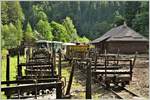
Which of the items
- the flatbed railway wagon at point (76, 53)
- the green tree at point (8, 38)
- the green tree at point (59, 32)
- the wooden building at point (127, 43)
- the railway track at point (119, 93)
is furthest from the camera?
the green tree at point (59, 32)

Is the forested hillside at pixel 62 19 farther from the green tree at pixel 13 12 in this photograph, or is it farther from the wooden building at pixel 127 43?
the wooden building at pixel 127 43

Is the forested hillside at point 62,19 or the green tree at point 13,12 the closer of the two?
the forested hillside at point 62,19

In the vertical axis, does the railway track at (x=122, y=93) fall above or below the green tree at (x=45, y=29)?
below

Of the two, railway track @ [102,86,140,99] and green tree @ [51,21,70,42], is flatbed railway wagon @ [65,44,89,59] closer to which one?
railway track @ [102,86,140,99]

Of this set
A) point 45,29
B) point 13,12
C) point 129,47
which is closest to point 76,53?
point 129,47

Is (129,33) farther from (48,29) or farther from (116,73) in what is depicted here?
Result: (116,73)

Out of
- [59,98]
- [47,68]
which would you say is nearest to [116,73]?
[47,68]

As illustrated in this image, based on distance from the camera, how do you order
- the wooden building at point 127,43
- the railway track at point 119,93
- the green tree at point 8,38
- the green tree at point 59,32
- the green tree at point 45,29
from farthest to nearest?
the green tree at point 59,32, the green tree at point 45,29, the green tree at point 8,38, the wooden building at point 127,43, the railway track at point 119,93

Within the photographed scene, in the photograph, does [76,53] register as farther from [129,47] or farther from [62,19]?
[62,19]

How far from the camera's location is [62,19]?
90312 mm

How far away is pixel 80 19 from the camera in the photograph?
108 m

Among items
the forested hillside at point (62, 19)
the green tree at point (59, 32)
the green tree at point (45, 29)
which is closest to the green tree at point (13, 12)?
the forested hillside at point (62, 19)

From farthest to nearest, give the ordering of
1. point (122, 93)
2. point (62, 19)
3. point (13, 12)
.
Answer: point (62, 19) < point (13, 12) < point (122, 93)

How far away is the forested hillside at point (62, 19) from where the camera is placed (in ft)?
188
